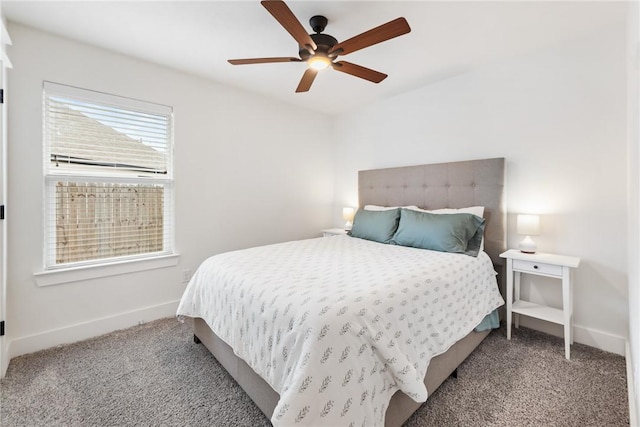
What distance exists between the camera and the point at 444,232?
2.37 meters

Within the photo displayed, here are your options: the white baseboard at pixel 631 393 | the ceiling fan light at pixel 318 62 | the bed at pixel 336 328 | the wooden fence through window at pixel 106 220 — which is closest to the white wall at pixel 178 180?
the wooden fence through window at pixel 106 220

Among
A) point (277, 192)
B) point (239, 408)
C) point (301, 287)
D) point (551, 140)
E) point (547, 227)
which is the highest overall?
point (551, 140)

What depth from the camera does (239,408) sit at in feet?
5.04

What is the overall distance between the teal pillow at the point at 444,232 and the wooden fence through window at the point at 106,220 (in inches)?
97.9

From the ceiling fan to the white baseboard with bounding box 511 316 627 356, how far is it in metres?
2.57

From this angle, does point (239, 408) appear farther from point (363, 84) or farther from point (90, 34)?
point (363, 84)

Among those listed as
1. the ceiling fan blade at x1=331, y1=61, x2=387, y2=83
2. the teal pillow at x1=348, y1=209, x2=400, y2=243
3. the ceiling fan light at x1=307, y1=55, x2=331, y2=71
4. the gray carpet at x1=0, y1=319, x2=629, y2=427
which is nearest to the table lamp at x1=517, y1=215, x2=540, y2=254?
the gray carpet at x1=0, y1=319, x2=629, y2=427

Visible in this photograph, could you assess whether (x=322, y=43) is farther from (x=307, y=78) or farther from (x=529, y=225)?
(x=529, y=225)

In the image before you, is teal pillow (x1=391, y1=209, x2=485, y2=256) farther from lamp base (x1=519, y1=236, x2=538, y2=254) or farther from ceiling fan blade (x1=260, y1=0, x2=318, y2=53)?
ceiling fan blade (x1=260, y1=0, x2=318, y2=53)

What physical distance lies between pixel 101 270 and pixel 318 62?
8.34 ft

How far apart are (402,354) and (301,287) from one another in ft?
1.86

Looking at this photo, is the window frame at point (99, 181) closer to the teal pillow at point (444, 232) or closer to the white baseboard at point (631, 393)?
the teal pillow at point (444, 232)

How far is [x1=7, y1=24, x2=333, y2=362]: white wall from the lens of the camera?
6.86 feet

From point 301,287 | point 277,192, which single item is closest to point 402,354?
point 301,287
